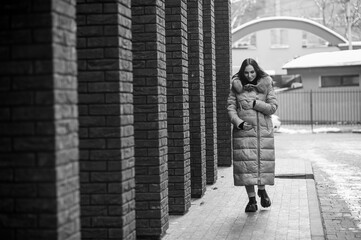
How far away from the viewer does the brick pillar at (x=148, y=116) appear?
6.50m

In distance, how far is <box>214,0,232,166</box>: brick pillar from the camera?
1345 centimetres

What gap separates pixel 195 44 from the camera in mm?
9414

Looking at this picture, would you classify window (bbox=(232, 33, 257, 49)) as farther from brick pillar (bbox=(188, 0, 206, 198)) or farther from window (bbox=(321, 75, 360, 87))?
brick pillar (bbox=(188, 0, 206, 198))

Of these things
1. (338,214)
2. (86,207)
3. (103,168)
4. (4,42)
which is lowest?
(338,214)

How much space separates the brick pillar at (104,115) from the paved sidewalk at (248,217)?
1.71 metres

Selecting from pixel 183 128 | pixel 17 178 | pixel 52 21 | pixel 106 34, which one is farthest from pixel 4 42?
pixel 183 128

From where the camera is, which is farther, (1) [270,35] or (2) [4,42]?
(1) [270,35]

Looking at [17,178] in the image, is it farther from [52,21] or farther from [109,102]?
[109,102]

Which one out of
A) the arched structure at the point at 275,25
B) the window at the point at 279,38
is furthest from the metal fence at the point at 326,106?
the window at the point at 279,38

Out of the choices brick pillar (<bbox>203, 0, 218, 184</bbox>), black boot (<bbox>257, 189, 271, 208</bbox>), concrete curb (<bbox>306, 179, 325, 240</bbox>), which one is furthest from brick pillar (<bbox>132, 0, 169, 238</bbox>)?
brick pillar (<bbox>203, 0, 218, 184</bbox>)

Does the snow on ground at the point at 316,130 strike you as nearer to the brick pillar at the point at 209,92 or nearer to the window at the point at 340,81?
the window at the point at 340,81

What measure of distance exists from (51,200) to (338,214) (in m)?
5.88

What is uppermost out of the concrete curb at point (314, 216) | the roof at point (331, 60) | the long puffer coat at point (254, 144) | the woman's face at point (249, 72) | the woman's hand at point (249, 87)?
the roof at point (331, 60)

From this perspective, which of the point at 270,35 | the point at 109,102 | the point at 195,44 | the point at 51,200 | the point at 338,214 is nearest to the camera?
the point at 51,200
